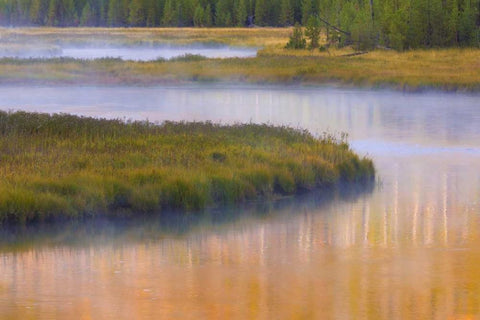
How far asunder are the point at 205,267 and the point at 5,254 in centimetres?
275

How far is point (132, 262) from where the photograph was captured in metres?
13.0

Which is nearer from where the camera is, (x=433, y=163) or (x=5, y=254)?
(x=5, y=254)

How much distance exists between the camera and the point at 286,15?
129 meters

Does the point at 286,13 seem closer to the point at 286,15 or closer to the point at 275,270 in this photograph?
the point at 286,15

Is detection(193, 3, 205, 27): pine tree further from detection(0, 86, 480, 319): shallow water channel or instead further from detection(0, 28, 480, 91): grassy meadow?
detection(0, 86, 480, 319): shallow water channel

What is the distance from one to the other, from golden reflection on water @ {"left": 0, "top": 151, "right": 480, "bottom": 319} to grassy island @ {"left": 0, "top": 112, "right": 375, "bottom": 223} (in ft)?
3.17

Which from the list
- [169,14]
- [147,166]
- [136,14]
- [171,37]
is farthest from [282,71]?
[136,14]

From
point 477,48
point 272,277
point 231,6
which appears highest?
point 231,6

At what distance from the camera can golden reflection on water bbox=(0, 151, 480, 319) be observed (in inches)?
424

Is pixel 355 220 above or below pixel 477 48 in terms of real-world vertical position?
below

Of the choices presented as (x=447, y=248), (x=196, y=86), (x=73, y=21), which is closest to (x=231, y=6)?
(x=73, y=21)

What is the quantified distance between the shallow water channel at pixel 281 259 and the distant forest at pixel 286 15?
126 ft

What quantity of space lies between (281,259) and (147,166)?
4710 mm

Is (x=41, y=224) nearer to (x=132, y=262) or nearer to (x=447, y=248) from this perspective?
(x=132, y=262)
